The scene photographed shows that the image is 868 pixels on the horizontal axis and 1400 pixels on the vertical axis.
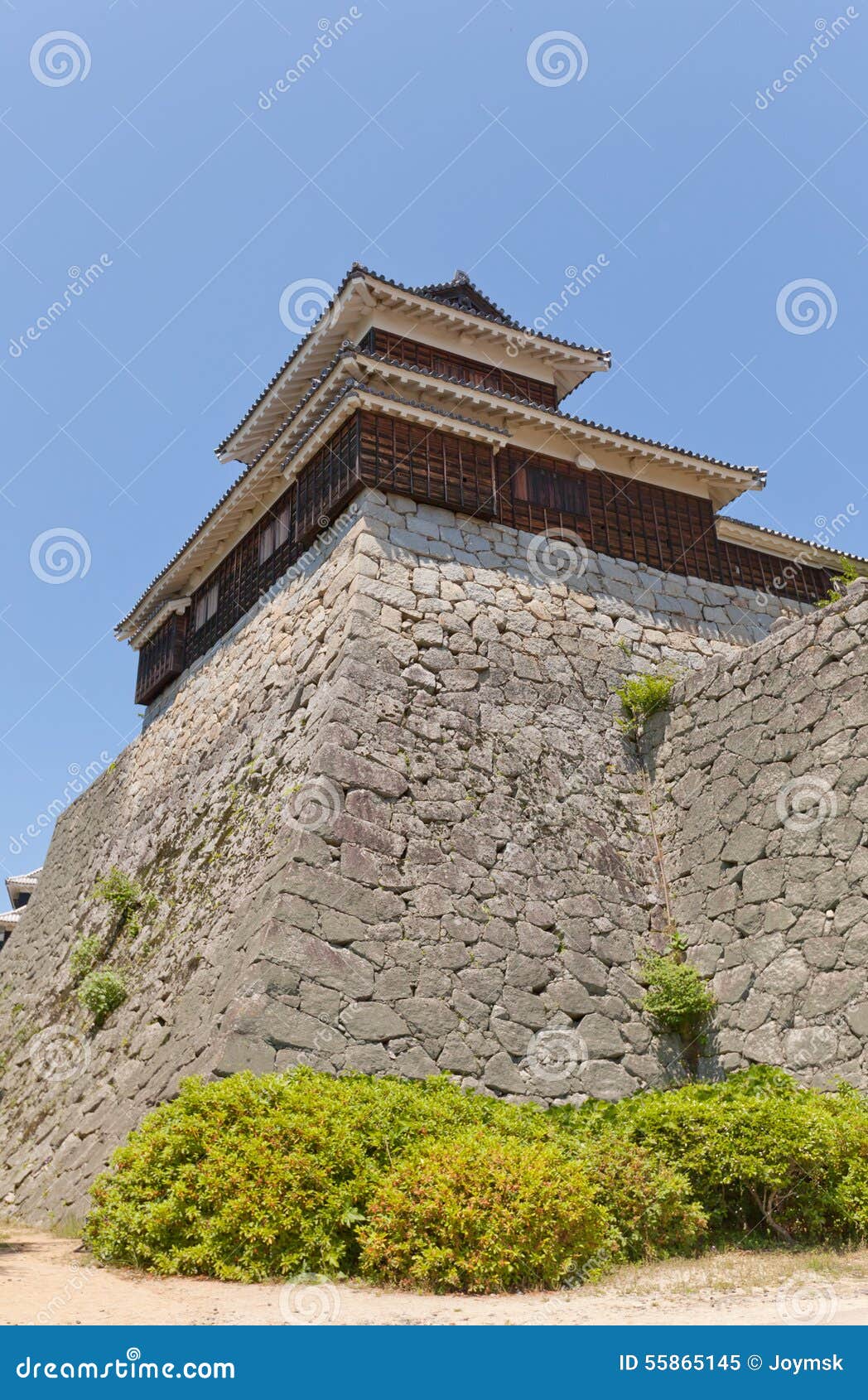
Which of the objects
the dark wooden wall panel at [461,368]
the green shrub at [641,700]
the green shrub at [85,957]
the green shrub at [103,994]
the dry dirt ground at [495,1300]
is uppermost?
the dark wooden wall panel at [461,368]

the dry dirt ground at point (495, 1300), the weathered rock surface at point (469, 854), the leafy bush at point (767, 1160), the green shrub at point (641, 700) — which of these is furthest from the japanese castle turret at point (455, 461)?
the dry dirt ground at point (495, 1300)

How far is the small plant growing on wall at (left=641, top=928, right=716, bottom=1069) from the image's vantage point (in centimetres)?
1175

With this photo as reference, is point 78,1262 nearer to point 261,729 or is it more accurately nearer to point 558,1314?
point 558,1314

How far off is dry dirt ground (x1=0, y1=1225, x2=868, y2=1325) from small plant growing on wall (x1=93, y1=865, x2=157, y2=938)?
26.3ft

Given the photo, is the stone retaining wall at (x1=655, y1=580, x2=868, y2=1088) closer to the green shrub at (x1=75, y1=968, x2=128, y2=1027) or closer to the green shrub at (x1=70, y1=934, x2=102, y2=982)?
the green shrub at (x1=75, y1=968, x2=128, y2=1027)

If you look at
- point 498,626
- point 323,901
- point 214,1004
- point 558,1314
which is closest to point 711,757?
point 498,626

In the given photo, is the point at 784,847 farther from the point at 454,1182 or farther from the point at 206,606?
the point at 206,606

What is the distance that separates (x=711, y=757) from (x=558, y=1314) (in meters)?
A: 8.37

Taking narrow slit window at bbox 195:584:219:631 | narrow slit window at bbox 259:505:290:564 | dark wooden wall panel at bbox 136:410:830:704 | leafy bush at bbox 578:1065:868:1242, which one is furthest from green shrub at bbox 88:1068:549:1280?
narrow slit window at bbox 195:584:219:631

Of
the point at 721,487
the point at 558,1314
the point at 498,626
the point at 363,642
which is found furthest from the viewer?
the point at 721,487

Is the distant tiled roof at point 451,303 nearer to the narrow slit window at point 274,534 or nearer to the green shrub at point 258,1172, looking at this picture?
the narrow slit window at point 274,534

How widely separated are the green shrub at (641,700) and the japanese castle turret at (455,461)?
2607 mm

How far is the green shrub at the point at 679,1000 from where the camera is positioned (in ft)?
38.5

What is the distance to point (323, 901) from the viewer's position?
10586 mm
